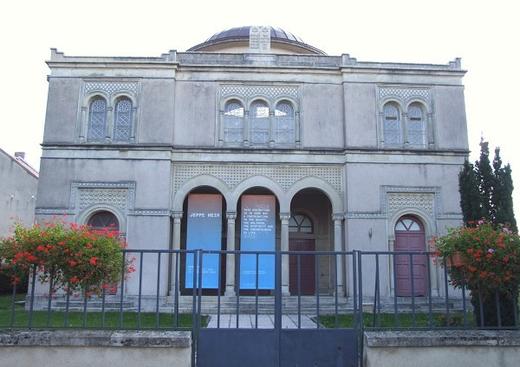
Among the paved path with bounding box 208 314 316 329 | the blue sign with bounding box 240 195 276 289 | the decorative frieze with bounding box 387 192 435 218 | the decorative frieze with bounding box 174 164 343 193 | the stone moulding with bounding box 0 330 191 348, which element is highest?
the decorative frieze with bounding box 174 164 343 193

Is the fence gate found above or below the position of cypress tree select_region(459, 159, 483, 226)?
below

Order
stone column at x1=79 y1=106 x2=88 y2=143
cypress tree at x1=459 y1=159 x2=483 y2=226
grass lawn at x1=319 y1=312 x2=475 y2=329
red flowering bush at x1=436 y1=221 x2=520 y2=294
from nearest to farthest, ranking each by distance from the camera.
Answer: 1. red flowering bush at x1=436 y1=221 x2=520 y2=294
2. grass lawn at x1=319 y1=312 x2=475 y2=329
3. cypress tree at x1=459 y1=159 x2=483 y2=226
4. stone column at x1=79 y1=106 x2=88 y2=143

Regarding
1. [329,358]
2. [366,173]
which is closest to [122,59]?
[366,173]

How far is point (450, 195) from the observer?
18.3 metres

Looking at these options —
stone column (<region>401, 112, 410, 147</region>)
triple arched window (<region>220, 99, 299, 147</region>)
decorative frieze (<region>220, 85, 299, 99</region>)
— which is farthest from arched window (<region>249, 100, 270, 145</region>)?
stone column (<region>401, 112, 410, 147</region>)

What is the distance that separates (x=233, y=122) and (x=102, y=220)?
579 centimetres

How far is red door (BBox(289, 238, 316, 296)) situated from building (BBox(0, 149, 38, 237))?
1286 centimetres

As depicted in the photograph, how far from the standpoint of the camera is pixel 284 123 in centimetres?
1898

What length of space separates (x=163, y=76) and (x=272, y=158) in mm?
4905

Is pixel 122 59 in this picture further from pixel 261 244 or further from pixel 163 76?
pixel 261 244

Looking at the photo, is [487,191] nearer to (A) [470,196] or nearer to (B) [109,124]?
(A) [470,196]

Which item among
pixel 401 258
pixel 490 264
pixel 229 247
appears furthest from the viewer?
pixel 229 247

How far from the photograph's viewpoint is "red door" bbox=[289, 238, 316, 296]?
19.8 metres

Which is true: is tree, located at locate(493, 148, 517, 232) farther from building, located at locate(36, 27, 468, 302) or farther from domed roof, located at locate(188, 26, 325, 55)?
domed roof, located at locate(188, 26, 325, 55)
